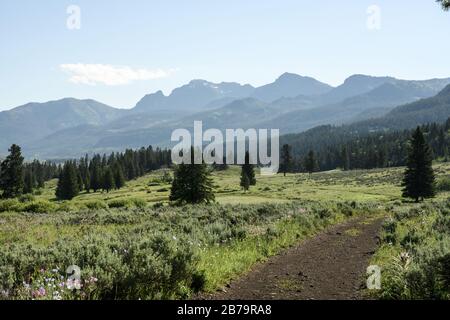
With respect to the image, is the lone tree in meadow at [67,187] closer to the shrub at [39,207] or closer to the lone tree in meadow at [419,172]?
the shrub at [39,207]

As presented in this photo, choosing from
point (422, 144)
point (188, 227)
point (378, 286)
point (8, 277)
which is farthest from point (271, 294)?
point (422, 144)

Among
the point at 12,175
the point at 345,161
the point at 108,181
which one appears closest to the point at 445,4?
the point at 12,175

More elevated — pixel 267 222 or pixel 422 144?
pixel 422 144

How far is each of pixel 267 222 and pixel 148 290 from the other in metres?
13.1

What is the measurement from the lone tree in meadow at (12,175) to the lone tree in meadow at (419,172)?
80.5 m

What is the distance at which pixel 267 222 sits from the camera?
2261 centimetres

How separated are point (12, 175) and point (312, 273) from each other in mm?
98767

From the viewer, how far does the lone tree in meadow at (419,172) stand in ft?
221

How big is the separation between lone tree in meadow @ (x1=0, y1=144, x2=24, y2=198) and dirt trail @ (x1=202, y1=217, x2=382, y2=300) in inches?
3673

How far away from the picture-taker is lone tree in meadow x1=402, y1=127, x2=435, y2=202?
6744 centimetres

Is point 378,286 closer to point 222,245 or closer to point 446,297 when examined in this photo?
point 446,297

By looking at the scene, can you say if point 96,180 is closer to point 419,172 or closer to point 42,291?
point 419,172

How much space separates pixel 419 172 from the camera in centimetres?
6850
